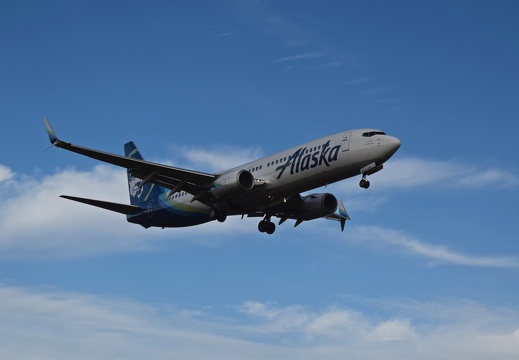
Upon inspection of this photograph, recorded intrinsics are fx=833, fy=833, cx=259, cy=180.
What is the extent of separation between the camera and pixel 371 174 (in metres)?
46.7

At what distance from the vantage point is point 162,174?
5003cm

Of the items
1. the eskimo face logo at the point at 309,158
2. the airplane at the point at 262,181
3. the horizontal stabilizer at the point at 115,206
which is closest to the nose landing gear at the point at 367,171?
the airplane at the point at 262,181

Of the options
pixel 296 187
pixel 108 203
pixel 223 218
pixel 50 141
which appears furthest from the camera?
pixel 108 203

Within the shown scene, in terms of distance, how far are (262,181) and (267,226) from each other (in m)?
7.00

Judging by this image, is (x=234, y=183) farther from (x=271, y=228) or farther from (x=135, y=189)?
(x=135, y=189)

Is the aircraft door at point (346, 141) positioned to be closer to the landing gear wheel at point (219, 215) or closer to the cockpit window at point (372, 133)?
the cockpit window at point (372, 133)

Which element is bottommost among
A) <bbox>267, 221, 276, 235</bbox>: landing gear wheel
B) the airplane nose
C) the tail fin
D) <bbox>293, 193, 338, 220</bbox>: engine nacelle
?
the airplane nose

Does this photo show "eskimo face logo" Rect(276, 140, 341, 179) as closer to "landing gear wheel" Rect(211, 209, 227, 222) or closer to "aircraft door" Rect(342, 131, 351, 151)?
"aircraft door" Rect(342, 131, 351, 151)

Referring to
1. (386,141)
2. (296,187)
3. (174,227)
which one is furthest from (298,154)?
(174,227)

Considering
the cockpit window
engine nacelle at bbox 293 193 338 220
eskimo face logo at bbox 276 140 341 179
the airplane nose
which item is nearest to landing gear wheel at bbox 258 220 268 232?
engine nacelle at bbox 293 193 338 220

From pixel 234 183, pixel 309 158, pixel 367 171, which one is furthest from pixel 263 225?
pixel 367 171

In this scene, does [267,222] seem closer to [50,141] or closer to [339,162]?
[339,162]

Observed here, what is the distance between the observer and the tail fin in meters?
58.1

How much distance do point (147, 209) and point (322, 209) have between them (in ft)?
40.4
